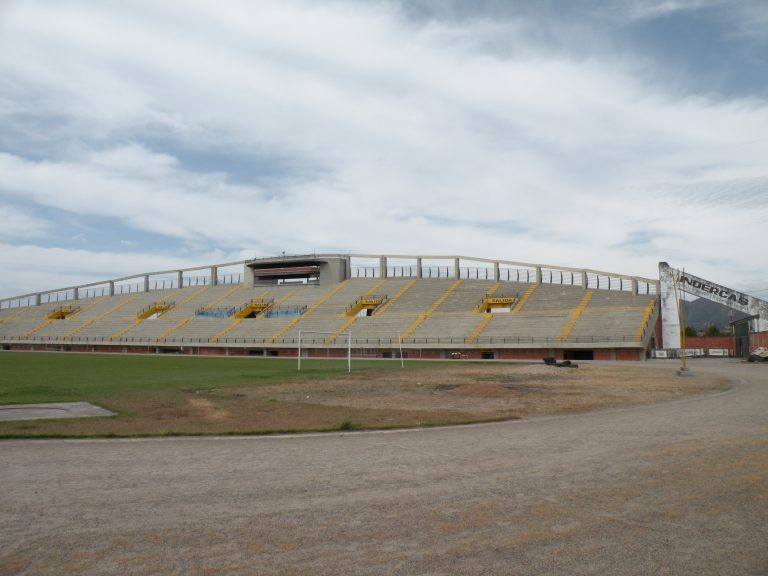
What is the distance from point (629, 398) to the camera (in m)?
20.6

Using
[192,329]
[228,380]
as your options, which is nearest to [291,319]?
[192,329]

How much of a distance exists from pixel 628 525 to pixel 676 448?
5.14m

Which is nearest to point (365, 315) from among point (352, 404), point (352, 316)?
point (352, 316)

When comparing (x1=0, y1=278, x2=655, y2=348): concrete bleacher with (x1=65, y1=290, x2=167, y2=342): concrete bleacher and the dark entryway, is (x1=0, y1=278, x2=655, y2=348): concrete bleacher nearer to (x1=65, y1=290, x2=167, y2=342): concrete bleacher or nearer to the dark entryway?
(x1=65, y1=290, x2=167, y2=342): concrete bleacher

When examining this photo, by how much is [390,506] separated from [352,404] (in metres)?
12.4

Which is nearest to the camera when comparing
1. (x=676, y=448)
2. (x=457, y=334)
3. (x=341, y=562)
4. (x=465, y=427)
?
(x=341, y=562)

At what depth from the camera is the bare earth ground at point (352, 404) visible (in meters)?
14.1

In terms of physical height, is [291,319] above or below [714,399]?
above

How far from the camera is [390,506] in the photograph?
7.09 metres

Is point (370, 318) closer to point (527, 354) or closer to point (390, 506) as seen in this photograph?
point (527, 354)

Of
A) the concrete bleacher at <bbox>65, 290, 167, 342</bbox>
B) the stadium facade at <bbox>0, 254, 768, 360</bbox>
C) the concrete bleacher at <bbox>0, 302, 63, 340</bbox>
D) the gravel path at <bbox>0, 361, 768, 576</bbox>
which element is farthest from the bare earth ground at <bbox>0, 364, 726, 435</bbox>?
the concrete bleacher at <bbox>0, 302, 63, 340</bbox>

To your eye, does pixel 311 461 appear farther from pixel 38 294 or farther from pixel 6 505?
pixel 38 294

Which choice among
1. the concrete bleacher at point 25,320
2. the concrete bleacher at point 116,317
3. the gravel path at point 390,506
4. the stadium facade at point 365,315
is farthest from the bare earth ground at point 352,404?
the concrete bleacher at point 25,320

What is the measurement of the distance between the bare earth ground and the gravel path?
220 cm
